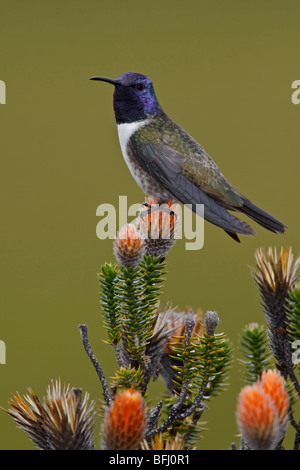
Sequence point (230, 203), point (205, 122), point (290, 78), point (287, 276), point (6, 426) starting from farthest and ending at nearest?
point (290, 78) < point (205, 122) < point (6, 426) < point (230, 203) < point (287, 276)

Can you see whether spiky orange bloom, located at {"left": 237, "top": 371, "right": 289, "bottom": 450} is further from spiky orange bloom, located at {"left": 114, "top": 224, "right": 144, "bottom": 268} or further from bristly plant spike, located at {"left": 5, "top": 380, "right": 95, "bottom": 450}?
spiky orange bloom, located at {"left": 114, "top": 224, "right": 144, "bottom": 268}

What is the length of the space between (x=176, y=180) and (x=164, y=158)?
0.32ft

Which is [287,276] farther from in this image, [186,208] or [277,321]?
[186,208]

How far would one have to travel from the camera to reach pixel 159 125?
191 centimetres

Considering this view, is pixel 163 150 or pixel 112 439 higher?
pixel 163 150

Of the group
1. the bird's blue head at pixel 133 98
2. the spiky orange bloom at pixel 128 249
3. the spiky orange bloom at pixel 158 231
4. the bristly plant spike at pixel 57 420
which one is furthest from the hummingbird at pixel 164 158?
the bristly plant spike at pixel 57 420

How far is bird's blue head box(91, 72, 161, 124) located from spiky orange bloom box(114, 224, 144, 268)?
0.97 meters

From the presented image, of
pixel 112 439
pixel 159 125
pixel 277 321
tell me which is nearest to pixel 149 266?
pixel 277 321

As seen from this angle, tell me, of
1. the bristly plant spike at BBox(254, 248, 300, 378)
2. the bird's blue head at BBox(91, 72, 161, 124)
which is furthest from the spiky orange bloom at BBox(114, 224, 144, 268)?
the bird's blue head at BBox(91, 72, 161, 124)

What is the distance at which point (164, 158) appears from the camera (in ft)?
5.87

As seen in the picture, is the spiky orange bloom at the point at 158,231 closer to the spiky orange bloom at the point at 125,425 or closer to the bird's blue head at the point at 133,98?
the spiky orange bloom at the point at 125,425

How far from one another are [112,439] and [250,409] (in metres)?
0.15

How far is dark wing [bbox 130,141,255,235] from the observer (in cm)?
152

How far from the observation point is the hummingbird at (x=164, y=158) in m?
1.67
